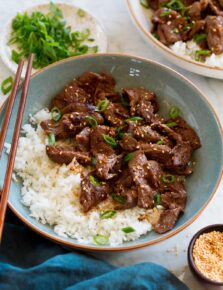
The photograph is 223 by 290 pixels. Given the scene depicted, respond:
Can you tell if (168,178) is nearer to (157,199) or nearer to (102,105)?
(157,199)

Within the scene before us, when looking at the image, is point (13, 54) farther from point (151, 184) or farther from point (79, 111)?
point (151, 184)

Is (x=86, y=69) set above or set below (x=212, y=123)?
above

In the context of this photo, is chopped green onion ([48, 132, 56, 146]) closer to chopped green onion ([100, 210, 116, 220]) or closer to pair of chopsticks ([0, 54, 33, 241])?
pair of chopsticks ([0, 54, 33, 241])

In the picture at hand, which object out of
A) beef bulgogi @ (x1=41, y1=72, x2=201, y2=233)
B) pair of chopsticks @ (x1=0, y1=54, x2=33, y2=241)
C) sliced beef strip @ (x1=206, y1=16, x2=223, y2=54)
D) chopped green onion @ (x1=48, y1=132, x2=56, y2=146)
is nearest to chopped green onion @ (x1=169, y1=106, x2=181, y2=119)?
beef bulgogi @ (x1=41, y1=72, x2=201, y2=233)

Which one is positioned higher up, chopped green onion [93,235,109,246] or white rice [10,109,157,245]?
white rice [10,109,157,245]

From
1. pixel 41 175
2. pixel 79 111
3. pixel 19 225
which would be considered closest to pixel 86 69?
pixel 79 111
